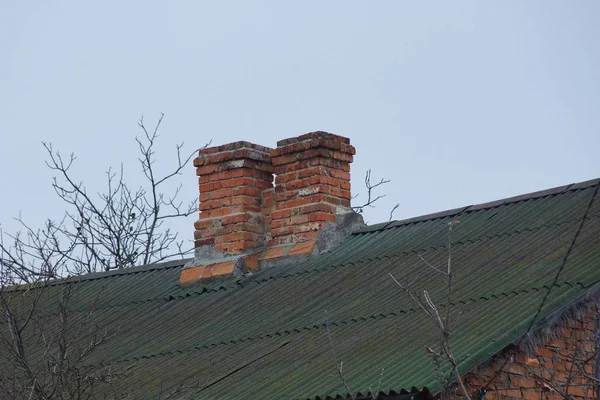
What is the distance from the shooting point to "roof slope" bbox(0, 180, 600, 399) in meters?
9.22

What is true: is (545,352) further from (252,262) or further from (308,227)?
(252,262)

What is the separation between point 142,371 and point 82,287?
3.88m

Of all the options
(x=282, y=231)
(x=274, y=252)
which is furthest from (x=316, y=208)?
(x=274, y=252)

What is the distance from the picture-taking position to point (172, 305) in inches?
502

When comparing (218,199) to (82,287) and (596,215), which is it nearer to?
(82,287)

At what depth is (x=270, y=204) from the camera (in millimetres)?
13766

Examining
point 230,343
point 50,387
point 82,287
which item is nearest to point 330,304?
point 230,343

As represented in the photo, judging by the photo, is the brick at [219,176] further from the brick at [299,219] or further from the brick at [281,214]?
the brick at [299,219]

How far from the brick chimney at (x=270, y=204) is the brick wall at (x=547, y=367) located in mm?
3702

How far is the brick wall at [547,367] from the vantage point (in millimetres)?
9000

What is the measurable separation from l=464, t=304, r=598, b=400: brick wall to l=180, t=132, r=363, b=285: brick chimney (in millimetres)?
3702

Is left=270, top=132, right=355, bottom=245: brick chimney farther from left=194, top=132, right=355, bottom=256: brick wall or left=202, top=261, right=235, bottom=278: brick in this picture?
left=202, top=261, right=235, bottom=278: brick

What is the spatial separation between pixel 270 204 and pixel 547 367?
191 inches

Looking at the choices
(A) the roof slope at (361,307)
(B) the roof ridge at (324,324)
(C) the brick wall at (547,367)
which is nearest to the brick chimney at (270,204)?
(A) the roof slope at (361,307)
